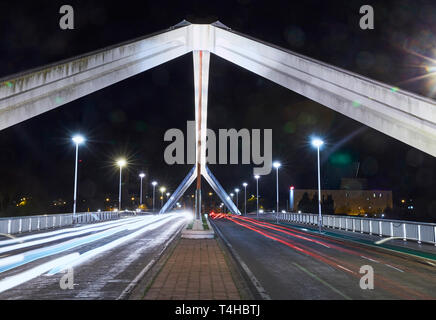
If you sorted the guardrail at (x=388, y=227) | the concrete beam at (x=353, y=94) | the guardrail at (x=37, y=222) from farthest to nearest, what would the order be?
the guardrail at (x=37, y=222) → the guardrail at (x=388, y=227) → the concrete beam at (x=353, y=94)

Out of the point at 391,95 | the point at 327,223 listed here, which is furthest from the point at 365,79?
the point at 327,223

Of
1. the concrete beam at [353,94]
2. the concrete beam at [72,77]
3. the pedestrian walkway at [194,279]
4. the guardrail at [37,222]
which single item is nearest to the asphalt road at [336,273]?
the pedestrian walkway at [194,279]

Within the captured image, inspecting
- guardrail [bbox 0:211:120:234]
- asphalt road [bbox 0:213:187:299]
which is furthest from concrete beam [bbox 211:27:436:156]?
guardrail [bbox 0:211:120:234]

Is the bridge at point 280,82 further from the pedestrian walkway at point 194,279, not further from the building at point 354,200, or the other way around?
the building at point 354,200

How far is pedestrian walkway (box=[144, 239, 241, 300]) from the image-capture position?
7547 millimetres

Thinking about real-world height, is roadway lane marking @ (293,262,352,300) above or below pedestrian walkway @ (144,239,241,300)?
below

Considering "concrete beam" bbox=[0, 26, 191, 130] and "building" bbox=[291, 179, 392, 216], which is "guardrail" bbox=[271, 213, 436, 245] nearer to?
"concrete beam" bbox=[0, 26, 191, 130]

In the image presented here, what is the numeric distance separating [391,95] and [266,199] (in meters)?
118

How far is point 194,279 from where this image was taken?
9188 millimetres

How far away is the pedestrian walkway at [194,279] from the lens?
7.55m

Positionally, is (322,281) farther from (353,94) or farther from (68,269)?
(353,94)

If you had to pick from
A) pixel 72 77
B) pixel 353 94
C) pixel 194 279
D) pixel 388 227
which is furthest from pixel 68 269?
pixel 388 227

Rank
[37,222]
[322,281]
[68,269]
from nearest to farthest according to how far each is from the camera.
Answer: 1. [322,281]
2. [68,269]
3. [37,222]
